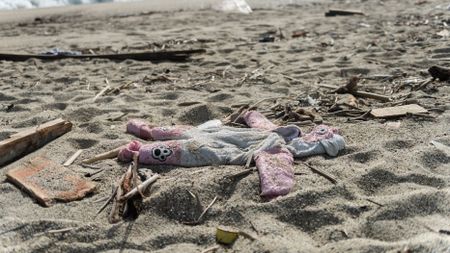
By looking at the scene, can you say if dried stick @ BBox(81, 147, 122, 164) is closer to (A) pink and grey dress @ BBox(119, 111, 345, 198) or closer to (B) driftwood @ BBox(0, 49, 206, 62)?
(A) pink and grey dress @ BBox(119, 111, 345, 198)

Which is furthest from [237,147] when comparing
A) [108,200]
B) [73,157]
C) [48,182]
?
[48,182]

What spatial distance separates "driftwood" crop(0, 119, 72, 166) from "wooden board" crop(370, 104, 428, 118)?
2471mm

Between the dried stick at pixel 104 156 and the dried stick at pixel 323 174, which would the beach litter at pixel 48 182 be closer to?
the dried stick at pixel 104 156

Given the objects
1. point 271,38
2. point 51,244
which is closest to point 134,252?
point 51,244

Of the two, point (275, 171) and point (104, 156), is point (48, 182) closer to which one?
point (104, 156)

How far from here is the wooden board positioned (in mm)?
4016

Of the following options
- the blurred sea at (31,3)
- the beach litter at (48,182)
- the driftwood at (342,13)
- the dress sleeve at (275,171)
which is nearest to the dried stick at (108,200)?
the beach litter at (48,182)

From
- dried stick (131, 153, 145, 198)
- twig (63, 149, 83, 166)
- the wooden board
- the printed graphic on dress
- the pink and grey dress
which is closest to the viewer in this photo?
dried stick (131, 153, 145, 198)

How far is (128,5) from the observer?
48.8ft

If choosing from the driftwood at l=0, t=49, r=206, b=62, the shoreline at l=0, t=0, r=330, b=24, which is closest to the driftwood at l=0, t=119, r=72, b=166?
the driftwood at l=0, t=49, r=206, b=62

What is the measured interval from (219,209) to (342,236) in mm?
673

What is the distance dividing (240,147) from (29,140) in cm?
153

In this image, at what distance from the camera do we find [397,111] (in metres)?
4.06

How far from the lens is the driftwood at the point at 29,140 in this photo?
11.6 ft
